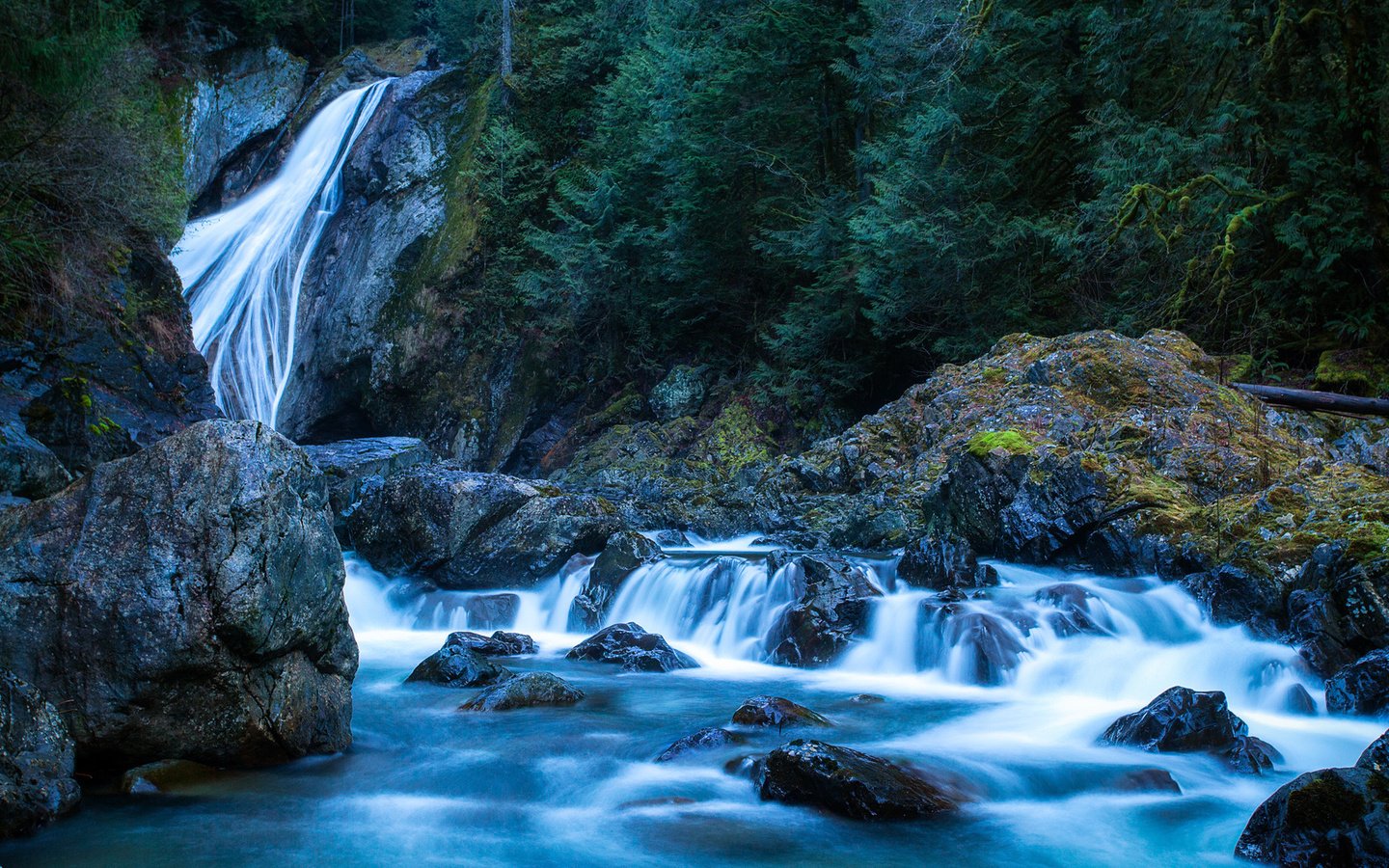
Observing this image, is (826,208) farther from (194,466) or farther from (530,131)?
(194,466)

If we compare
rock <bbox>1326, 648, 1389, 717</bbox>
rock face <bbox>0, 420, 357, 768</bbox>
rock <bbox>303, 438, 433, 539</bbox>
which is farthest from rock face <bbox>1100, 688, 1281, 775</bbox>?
rock <bbox>303, 438, 433, 539</bbox>

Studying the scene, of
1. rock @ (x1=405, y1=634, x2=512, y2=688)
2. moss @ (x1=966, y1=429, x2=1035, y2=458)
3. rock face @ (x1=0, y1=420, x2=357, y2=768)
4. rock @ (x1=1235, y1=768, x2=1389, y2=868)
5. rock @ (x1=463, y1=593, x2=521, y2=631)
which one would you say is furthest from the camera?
rock @ (x1=463, y1=593, x2=521, y2=631)

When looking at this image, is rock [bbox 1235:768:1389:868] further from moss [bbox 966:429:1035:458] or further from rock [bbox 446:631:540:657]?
rock [bbox 446:631:540:657]

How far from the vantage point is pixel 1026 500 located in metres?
10.2

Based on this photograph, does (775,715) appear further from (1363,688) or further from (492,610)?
(492,610)

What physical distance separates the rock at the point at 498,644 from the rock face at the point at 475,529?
2017 mm

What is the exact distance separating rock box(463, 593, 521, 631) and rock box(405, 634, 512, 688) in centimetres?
272

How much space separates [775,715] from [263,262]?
23.1 metres

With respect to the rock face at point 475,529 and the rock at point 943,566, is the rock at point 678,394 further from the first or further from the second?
the rock at point 943,566

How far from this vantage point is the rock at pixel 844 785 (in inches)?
192

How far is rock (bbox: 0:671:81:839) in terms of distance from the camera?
13.8 feet

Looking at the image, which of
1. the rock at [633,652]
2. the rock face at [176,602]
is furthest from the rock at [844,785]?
the rock at [633,652]

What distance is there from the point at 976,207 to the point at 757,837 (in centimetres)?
1305

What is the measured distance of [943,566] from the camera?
9656 mm
